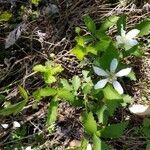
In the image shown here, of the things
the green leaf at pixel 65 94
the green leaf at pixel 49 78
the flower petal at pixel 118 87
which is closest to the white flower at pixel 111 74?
the flower petal at pixel 118 87

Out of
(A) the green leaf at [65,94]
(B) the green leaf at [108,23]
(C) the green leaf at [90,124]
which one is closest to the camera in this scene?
(C) the green leaf at [90,124]

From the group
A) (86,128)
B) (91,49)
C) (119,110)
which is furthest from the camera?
(119,110)

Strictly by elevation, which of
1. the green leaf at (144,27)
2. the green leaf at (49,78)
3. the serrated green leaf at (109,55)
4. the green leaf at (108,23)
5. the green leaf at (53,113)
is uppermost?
the green leaf at (108,23)

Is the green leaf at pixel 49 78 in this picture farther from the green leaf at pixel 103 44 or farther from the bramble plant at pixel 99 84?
the green leaf at pixel 103 44

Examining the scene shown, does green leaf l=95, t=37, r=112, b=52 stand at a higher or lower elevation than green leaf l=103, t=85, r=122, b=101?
higher

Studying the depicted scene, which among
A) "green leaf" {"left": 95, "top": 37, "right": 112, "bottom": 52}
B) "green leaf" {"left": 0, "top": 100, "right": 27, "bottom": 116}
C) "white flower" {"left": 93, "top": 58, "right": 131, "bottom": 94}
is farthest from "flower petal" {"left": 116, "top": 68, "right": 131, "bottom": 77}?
"green leaf" {"left": 0, "top": 100, "right": 27, "bottom": 116}

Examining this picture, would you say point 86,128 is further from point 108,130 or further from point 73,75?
point 73,75

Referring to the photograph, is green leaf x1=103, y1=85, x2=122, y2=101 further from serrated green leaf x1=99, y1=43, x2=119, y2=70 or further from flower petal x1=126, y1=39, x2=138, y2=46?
flower petal x1=126, y1=39, x2=138, y2=46

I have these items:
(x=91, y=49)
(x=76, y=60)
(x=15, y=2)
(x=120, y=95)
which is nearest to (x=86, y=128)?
(x=120, y=95)
